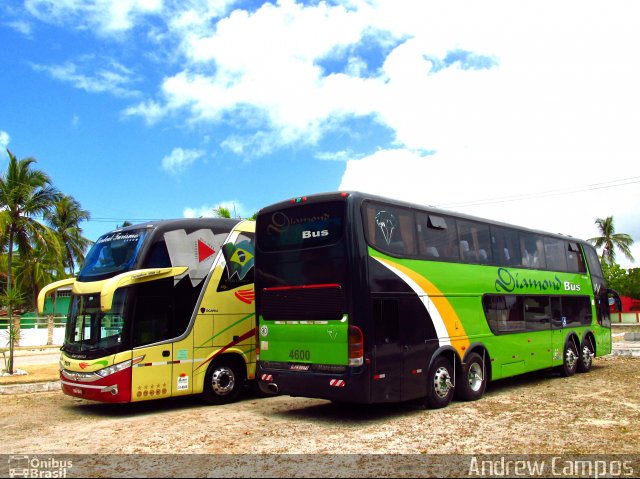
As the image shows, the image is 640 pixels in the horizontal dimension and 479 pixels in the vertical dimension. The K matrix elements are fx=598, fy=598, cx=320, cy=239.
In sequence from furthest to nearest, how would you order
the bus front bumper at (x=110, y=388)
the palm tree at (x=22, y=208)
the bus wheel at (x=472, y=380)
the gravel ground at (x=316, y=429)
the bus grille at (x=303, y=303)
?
the palm tree at (x=22, y=208) < the bus wheel at (x=472, y=380) < the bus front bumper at (x=110, y=388) < the bus grille at (x=303, y=303) < the gravel ground at (x=316, y=429)

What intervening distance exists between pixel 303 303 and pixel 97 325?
3.88m

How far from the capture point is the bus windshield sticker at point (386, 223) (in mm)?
10234

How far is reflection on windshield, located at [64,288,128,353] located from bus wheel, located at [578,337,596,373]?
12506 millimetres

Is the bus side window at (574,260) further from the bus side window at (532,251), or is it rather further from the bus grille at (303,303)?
the bus grille at (303,303)

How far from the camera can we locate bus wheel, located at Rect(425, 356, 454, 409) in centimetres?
1077

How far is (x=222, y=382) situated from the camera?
40.6 feet

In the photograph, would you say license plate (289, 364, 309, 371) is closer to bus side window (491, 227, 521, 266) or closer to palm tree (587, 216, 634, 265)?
bus side window (491, 227, 521, 266)

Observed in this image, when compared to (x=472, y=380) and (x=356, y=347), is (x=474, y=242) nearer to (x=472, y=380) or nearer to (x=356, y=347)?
(x=472, y=380)

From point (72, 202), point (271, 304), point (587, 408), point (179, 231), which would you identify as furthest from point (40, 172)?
point (587, 408)

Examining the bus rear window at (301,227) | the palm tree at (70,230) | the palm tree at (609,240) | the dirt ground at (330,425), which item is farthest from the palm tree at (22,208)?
the palm tree at (609,240)

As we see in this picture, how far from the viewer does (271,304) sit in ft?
35.7

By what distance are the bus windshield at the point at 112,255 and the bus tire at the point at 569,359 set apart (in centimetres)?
1124

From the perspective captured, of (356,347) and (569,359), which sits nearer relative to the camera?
(356,347)

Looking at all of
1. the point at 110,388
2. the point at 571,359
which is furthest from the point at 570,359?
the point at 110,388
